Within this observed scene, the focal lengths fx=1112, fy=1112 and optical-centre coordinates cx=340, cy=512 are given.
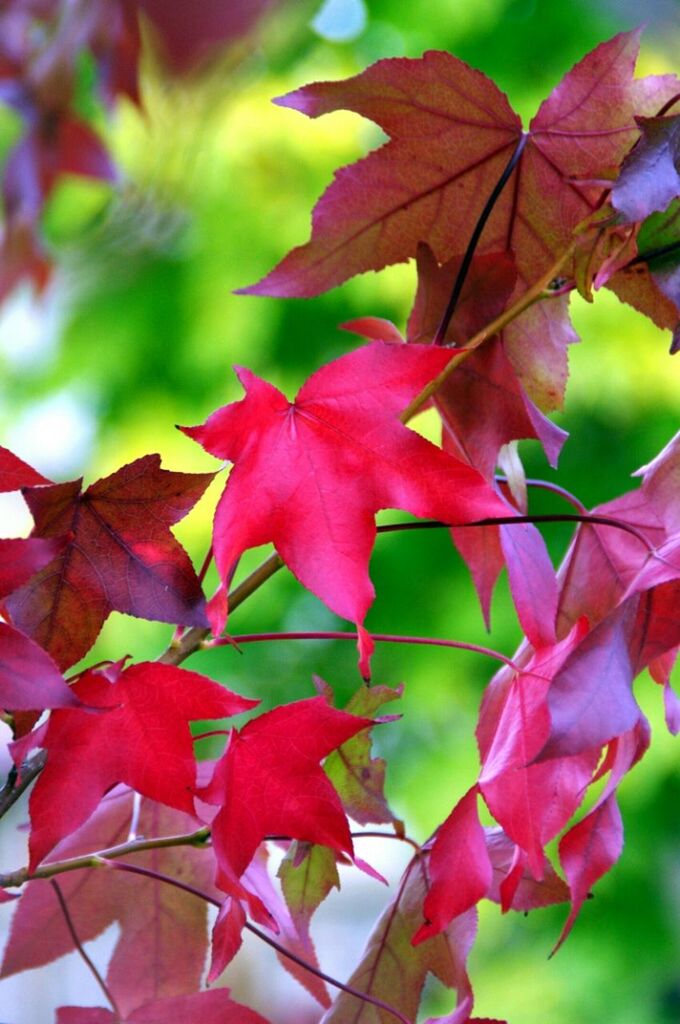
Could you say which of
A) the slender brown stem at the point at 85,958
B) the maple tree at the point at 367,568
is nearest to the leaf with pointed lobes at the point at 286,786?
the maple tree at the point at 367,568

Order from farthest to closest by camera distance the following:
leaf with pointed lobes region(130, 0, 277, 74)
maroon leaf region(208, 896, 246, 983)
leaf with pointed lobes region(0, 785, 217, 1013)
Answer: leaf with pointed lobes region(0, 785, 217, 1013)
maroon leaf region(208, 896, 246, 983)
leaf with pointed lobes region(130, 0, 277, 74)

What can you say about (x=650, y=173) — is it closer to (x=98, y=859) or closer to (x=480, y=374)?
(x=480, y=374)

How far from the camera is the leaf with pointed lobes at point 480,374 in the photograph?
1.19 ft

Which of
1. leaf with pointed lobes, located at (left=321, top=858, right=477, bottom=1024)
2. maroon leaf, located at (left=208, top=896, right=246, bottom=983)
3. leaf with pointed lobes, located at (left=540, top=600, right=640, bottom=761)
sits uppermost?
leaf with pointed lobes, located at (left=540, top=600, right=640, bottom=761)

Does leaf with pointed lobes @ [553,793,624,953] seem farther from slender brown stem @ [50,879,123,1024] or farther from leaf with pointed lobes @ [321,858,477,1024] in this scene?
slender brown stem @ [50,879,123,1024]

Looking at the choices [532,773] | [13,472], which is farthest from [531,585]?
[13,472]

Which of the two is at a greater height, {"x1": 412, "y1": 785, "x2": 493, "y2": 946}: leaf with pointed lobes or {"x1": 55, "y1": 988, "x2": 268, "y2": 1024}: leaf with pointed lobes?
{"x1": 412, "y1": 785, "x2": 493, "y2": 946}: leaf with pointed lobes

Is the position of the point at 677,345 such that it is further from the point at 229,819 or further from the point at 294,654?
the point at 294,654

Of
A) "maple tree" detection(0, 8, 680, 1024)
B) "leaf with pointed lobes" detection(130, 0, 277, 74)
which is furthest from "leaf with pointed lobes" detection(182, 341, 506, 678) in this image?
"leaf with pointed lobes" detection(130, 0, 277, 74)

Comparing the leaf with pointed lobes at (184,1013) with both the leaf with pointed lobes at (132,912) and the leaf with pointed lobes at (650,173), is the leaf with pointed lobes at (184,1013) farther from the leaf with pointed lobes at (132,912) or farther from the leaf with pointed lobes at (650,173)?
the leaf with pointed lobes at (650,173)

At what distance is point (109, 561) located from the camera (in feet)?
1.05

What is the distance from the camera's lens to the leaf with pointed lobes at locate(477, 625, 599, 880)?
329 mm

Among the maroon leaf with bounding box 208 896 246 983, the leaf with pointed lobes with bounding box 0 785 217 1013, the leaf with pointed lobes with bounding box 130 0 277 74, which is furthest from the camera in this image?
the leaf with pointed lobes with bounding box 0 785 217 1013

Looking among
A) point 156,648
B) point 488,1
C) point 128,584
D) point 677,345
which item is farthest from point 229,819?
point 488,1
